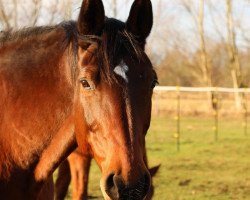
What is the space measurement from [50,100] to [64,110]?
0.42 feet

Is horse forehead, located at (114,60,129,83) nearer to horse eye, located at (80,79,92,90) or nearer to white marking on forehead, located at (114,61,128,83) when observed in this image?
white marking on forehead, located at (114,61,128,83)

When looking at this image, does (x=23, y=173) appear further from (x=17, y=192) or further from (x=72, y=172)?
(x=72, y=172)

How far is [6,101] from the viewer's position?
10.6 feet

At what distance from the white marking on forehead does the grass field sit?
15.8 ft

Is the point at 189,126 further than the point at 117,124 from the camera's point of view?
Yes

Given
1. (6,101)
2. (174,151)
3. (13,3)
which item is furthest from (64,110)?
(174,151)

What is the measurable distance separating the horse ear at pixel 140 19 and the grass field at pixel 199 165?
4.63 metres

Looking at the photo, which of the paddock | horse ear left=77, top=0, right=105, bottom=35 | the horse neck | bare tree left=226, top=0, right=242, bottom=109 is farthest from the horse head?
bare tree left=226, top=0, right=242, bottom=109

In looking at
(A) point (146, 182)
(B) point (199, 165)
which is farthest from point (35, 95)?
(B) point (199, 165)

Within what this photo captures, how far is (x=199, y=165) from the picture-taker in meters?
11.8

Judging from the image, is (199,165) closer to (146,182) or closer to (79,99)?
(79,99)

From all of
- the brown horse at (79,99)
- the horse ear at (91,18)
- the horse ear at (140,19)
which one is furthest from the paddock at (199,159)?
the horse ear at (91,18)

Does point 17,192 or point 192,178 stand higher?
point 17,192

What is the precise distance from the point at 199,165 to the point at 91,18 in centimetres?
935
